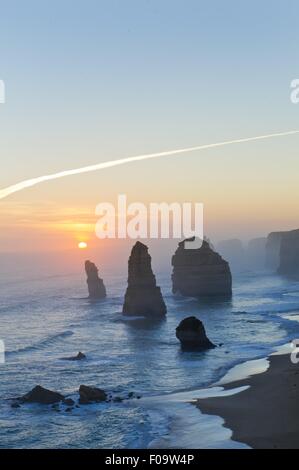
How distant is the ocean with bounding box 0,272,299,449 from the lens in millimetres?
36750

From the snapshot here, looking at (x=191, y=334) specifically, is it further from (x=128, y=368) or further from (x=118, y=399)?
(x=118, y=399)

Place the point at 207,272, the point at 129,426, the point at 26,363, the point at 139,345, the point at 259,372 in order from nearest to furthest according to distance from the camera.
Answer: the point at 129,426
the point at 259,372
the point at 26,363
the point at 139,345
the point at 207,272

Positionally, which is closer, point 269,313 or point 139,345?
point 139,345

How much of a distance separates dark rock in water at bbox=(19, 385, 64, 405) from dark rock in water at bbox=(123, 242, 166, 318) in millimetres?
54245

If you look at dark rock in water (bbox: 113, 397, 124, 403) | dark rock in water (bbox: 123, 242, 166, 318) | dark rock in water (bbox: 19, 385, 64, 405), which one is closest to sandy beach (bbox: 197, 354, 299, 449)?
dark rock in water (bbox: 113, 397, 124, 403)

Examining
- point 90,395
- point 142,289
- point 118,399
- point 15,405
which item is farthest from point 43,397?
point 142,289

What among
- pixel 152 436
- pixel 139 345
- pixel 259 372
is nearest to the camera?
pixel 152 436

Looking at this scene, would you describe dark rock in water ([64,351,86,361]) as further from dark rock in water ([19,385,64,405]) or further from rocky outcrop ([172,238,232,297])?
rocky outcrop ([172,238,232,297])

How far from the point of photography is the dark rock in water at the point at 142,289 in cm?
10019

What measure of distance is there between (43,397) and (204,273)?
91648mm
